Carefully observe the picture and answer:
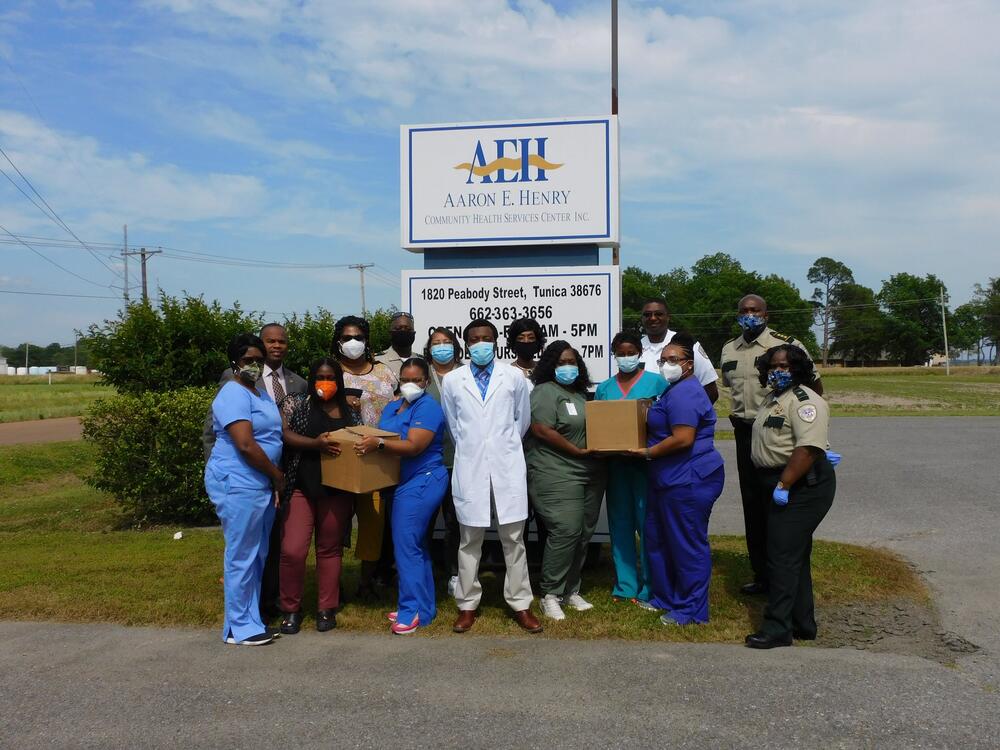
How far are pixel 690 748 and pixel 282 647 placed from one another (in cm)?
256

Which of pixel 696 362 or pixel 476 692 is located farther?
pixel 696 362

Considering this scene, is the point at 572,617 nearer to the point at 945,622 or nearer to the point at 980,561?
the point at 945,622

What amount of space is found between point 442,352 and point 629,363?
133 centimetres

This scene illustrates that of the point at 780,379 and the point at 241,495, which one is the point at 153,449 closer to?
the point at 241,495

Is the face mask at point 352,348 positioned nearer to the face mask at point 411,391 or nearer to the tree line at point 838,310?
the face mask at point 411,391

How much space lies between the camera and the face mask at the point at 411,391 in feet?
18.0

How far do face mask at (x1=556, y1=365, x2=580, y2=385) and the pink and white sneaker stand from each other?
5.94 ft

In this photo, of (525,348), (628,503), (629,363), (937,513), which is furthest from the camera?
(937,513)

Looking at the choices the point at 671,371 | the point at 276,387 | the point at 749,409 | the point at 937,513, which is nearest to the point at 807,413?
the point at 671,371

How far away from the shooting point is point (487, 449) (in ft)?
18.0

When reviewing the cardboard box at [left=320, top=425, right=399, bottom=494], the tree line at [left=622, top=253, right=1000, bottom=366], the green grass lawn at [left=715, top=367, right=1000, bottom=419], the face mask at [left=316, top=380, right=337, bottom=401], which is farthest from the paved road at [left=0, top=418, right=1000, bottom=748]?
the tree line at [left=622, top=253, right=1000, bottom=366]

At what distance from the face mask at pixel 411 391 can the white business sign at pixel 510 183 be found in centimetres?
233

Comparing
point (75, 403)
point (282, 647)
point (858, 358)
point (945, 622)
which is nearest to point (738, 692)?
point (945, 622)

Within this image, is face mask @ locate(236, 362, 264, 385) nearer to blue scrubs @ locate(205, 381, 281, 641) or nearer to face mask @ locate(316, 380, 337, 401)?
blue scrubs @ locate(205, 381, 281, 641)
